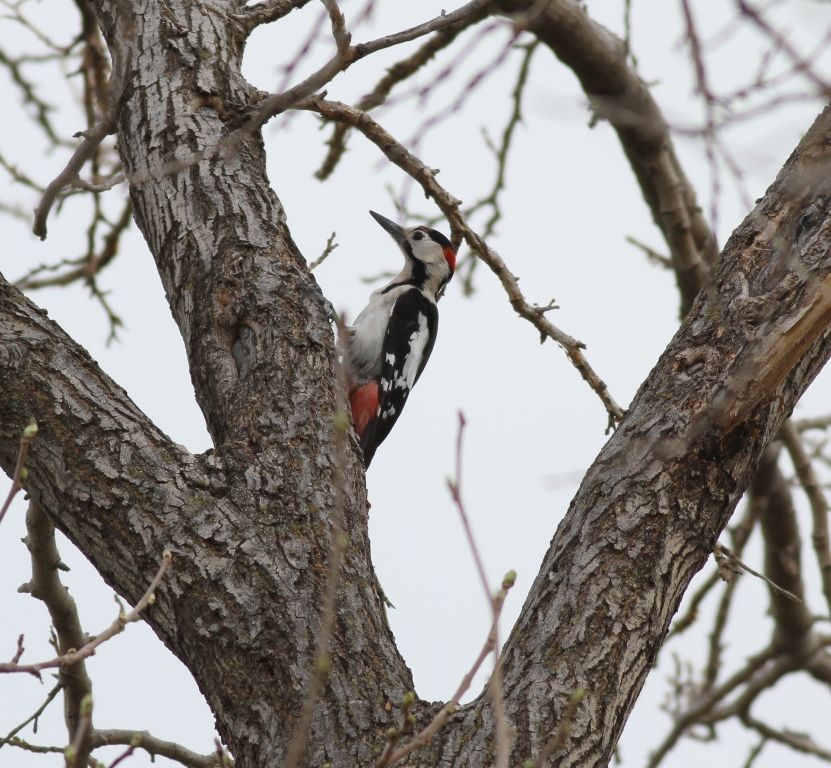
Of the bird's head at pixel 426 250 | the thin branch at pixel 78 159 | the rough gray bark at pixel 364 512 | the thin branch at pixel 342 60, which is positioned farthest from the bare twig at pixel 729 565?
the bird's head at pixel 426 250

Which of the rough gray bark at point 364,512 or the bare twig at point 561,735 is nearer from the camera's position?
the bare twig at point 561,735

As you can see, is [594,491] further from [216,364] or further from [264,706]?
[216,364]

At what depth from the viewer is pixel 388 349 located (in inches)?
249

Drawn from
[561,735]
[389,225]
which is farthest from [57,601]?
[389,225]

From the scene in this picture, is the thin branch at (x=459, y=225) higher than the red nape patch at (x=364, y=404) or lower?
lower

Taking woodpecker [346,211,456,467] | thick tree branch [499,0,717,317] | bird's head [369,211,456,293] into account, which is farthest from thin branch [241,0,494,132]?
bird's head [369,211,456,293]

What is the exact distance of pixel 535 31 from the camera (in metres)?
5.12

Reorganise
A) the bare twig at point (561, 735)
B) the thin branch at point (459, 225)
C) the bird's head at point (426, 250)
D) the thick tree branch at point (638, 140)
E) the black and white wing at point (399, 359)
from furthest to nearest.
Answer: the bird's head at point (426, 250), the black and white wing at point (399, 359), the thick tree branch at point (638, 140), the thin branch at point (459, 225), the bare twig at point (561, 735)

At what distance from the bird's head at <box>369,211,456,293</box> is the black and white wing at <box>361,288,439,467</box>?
40 centimetres

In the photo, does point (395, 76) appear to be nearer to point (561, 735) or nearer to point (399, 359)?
point (399, 359)

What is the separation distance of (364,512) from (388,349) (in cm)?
323

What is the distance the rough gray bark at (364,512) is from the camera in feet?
8.45

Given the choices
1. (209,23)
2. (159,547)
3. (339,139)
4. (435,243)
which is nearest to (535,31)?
(339,139)

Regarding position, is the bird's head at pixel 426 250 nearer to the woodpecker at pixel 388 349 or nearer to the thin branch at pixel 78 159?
the woodpecker at pixel 388 349
